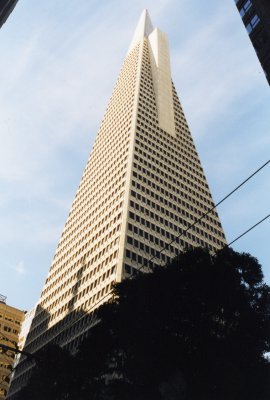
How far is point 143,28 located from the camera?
155625mm

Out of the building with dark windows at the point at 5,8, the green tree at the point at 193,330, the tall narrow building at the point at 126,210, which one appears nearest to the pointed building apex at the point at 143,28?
the tall narrow building at the point at 126,210

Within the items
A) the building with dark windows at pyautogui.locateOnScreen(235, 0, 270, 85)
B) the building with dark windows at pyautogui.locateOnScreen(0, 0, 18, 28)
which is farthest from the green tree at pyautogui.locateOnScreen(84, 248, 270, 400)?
the building with dark windows at pyautogui.locateOnScreen(0, 0, 18, 28)

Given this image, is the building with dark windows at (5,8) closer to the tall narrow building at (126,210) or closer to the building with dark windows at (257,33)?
the building with dark windows at (257,33)

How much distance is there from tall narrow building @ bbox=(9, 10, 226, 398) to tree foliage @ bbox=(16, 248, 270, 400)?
27032 millimetres

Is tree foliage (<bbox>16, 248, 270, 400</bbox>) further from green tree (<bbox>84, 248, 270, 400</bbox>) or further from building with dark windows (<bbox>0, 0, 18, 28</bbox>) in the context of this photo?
building with dark windows (<bbox>0, 0, 18, 28</bbox>)

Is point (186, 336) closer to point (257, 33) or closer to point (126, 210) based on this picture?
point (257, 33)

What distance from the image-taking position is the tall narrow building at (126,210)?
237 feet

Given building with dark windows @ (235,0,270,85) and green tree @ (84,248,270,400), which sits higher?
building with dark windows @ (235,0,270,85)

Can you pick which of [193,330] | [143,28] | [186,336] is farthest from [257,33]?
[143,28]

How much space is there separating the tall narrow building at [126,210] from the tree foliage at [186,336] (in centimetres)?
2703

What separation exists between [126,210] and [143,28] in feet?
333

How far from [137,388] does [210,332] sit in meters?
5.93

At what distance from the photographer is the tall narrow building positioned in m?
72.2

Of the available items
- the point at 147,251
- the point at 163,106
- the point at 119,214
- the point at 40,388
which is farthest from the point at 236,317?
the point at 163,106
